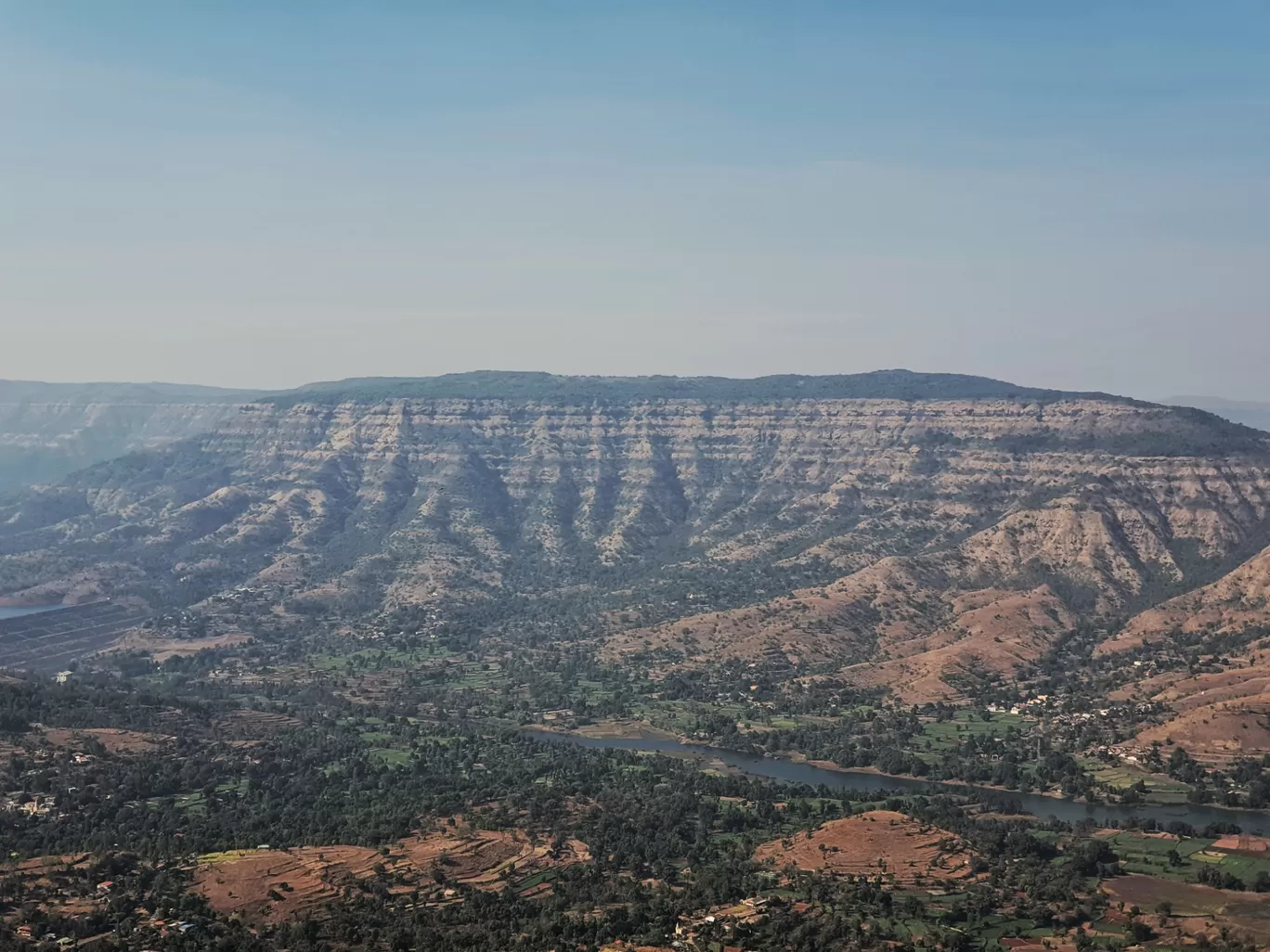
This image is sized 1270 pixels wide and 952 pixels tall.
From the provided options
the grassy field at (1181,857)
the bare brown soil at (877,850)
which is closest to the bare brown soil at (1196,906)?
the grassy field at (1181,857)

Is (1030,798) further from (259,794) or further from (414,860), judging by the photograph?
(259,794)

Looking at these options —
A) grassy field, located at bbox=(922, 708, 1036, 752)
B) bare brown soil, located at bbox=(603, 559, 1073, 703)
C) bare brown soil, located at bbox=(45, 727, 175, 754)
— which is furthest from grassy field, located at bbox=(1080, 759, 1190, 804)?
bare brown soil, located at bbox=(45, 727, 175, 754)

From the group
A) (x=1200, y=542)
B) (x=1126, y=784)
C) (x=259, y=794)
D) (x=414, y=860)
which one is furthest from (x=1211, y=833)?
(x=1200, y=542)

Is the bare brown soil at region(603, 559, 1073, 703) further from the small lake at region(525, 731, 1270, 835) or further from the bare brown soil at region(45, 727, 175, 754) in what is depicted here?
the bare brown soil at region(45, 727, 175, 754)

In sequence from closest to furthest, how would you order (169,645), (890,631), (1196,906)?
(1196,906)
(890,631)
(169,645)

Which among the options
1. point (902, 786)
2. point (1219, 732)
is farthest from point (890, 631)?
point (902, 786)

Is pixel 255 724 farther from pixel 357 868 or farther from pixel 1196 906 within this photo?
pixel 1196 906
